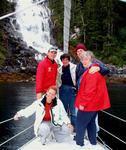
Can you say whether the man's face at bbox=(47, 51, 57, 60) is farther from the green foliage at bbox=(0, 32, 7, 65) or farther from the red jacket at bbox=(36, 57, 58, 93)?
the green foliage at bbox=(0, 32, 7, 65)

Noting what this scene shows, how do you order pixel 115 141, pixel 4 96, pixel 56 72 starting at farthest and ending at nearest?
pixel 4 96 → pixel 115 141 → pixel 56 72

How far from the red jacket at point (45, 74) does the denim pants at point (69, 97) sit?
0.34 meters

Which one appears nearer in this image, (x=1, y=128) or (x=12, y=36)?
(x=1, y=128)

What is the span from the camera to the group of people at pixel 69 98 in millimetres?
4621

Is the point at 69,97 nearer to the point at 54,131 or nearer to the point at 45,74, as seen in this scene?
the point at 45,74

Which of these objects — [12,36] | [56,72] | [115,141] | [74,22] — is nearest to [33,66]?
[12,36]

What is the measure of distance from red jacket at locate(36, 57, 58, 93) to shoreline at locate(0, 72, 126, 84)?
2258 centimetres

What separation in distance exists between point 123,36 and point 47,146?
32147mm

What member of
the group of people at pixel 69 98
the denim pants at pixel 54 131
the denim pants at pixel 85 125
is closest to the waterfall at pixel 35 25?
the group of people at pixel 69 98

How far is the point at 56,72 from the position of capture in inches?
222

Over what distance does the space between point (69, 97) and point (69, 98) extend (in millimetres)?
22

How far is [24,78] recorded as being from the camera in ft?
96.3

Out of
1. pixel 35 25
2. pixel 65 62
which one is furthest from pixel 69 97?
pixel 35 25

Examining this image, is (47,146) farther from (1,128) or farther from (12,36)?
(12,36)
